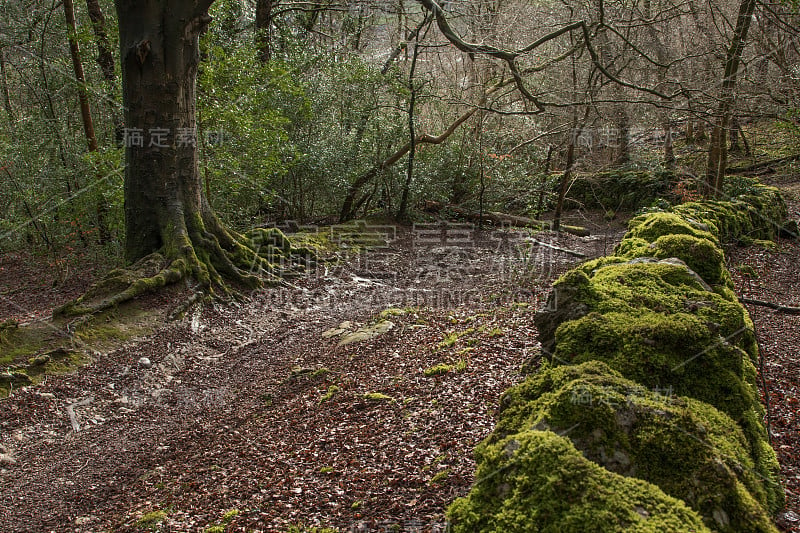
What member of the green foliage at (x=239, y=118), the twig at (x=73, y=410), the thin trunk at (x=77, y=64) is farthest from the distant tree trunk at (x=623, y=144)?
the twig at (x=73, y=410)

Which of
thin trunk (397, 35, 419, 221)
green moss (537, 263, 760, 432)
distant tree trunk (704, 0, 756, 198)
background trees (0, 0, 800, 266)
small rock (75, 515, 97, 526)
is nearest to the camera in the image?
green moss (537, 263, 760, 432)

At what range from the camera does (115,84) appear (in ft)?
32.4

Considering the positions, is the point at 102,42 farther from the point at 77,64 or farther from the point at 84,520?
the point at 84,520

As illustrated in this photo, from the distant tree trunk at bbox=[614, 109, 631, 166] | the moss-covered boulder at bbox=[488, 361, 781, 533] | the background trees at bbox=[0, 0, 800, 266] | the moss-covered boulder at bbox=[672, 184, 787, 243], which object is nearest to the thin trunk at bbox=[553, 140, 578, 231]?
the background trees at bbox=[0, 0, 800, 266]

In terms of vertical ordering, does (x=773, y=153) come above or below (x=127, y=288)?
above

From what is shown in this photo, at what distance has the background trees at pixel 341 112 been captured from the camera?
9.87 meters

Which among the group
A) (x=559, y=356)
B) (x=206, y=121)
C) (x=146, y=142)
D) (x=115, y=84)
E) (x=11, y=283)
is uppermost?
(x=115, y=84)

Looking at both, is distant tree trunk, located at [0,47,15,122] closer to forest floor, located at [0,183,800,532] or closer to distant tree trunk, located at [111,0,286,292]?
distant tree trunk, located at [111,0,286,292]

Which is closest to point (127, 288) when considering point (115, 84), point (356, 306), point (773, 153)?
point (356, 306)

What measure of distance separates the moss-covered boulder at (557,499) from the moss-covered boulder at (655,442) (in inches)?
6.6

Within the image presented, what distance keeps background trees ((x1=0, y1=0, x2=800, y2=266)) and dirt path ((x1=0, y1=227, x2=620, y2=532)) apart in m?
4.19

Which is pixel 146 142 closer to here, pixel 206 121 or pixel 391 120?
pixel 206 121

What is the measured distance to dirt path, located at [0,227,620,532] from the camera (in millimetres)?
3152

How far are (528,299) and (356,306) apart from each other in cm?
260
